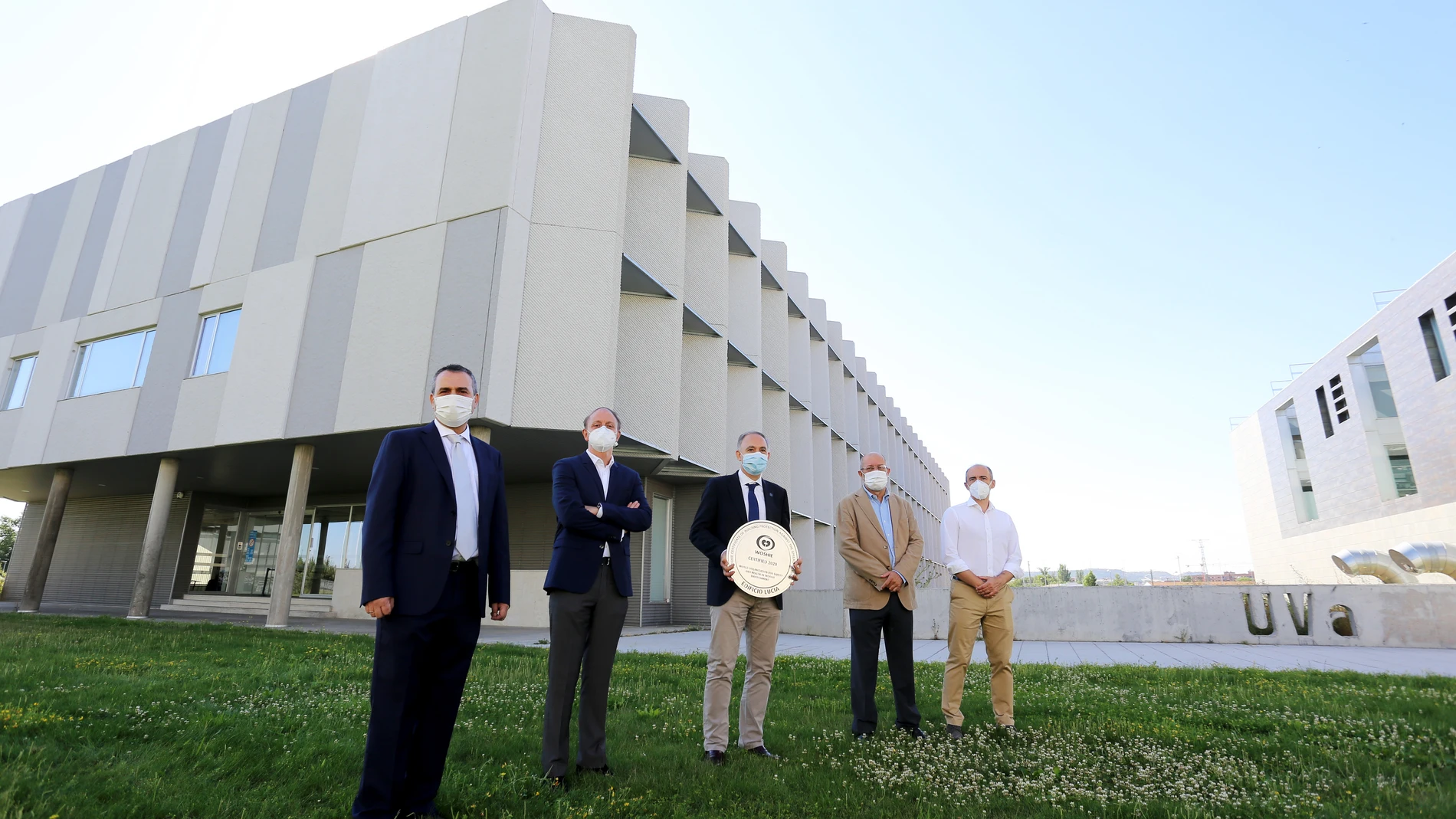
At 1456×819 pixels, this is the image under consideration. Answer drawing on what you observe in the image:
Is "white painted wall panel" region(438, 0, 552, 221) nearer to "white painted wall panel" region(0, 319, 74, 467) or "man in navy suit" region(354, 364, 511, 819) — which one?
"man in navy suit" region(354, 364, 511, 819)

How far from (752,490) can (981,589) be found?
213 cm

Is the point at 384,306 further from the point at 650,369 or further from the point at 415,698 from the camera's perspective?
the point at 415,698

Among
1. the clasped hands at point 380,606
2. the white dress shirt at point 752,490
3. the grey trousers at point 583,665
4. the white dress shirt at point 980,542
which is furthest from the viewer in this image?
the white dress shirt at point 980,542

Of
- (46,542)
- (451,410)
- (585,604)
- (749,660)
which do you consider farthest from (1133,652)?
(46,542)

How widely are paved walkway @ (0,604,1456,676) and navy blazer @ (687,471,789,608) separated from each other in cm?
625

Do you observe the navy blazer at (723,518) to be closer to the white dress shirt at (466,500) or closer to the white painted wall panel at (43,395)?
the white dress shirt at (466,500)

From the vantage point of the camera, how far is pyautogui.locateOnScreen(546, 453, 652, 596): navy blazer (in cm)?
421

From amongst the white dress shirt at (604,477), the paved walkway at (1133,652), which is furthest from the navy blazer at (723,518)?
the paved walkway at (1133,652)

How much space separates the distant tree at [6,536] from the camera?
57094mm

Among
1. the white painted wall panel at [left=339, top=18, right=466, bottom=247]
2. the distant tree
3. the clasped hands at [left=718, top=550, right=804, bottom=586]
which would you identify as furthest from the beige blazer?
the distant tree

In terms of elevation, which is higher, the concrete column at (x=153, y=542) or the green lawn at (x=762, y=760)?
the concrete column at (x=153, y=542)

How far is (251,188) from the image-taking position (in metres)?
18.9

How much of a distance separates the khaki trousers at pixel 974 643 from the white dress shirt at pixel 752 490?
188 centimetres

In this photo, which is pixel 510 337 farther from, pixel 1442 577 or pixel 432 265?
pixel 1442 577
